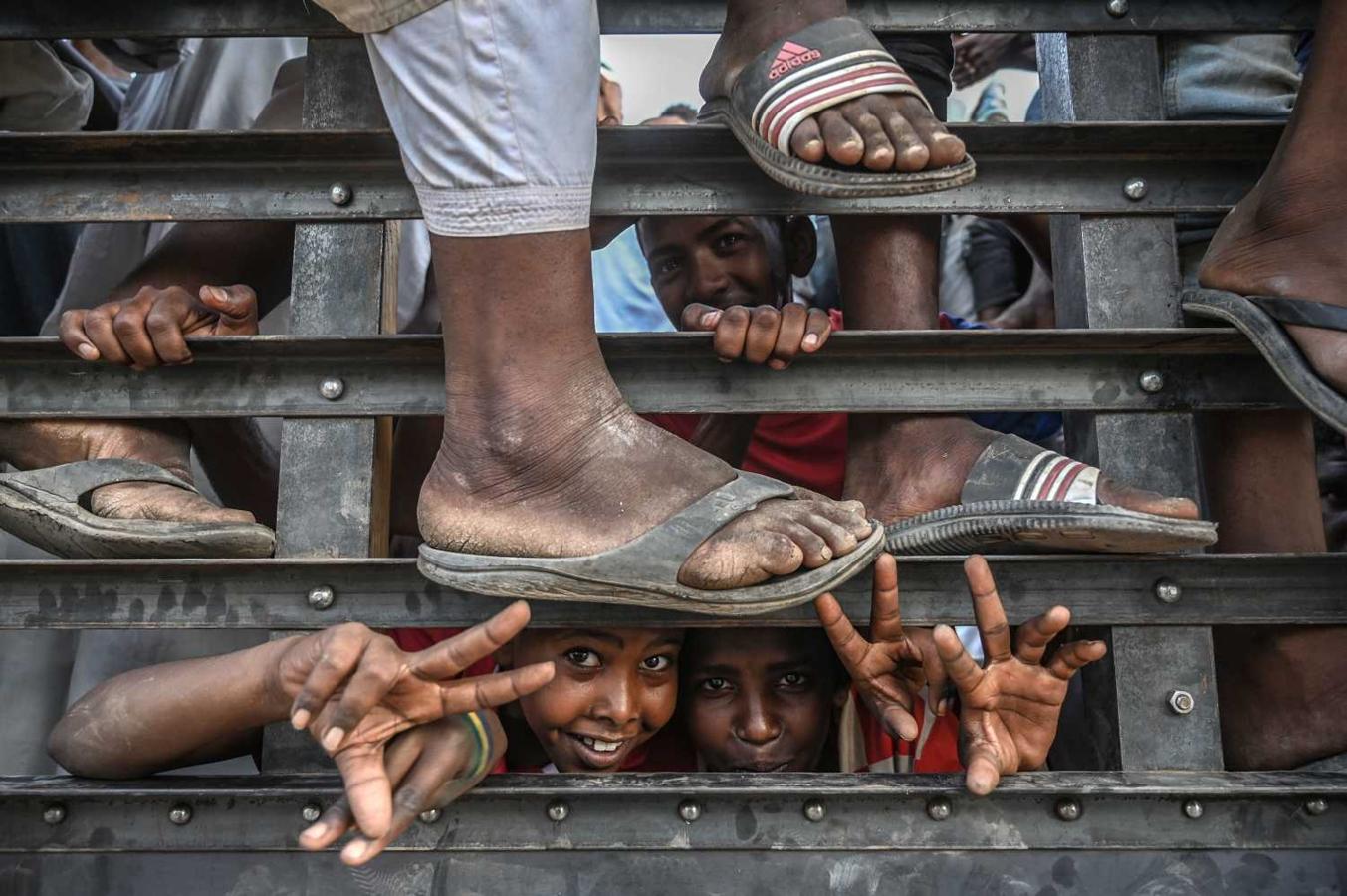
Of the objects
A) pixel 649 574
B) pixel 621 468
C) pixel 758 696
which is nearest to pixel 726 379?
pixel 621 468

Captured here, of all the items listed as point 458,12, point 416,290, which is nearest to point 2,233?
point 416,290

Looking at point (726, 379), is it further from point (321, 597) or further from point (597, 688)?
point (597, 688)

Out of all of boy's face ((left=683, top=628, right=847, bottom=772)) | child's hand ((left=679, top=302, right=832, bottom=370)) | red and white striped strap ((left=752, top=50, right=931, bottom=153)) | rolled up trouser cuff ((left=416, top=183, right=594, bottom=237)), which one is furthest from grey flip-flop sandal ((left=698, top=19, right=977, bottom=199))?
boy's face ((left=683, top=628, right=847, bottom=772))

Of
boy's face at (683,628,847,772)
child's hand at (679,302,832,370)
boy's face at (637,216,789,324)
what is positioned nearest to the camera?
child's hand at (679,302,832,370)

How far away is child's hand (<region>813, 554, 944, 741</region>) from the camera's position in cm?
148

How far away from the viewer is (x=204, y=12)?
171 cm

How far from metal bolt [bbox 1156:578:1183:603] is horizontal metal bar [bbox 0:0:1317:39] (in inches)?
31.8

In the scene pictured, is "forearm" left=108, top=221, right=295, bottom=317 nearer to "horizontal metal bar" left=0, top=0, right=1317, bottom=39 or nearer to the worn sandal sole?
"horizontal metal bar" left=0, top=0, right=1317, bottom=39

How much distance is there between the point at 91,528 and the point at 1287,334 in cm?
156

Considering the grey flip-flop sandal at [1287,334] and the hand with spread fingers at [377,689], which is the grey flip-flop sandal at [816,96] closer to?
the grey flip-flop sandal at [1287,334]

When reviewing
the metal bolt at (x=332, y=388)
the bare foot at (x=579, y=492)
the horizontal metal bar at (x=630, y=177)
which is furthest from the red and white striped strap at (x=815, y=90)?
the metal bolt at (x=332, y=388)

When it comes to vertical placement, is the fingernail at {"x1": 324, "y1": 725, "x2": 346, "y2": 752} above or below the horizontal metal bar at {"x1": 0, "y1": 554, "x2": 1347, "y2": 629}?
below

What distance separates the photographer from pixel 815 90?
1520 millimetres

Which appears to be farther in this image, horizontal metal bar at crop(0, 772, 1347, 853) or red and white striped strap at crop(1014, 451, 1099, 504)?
red and white striped strap at crop(1014, 451, 1099, 504)
